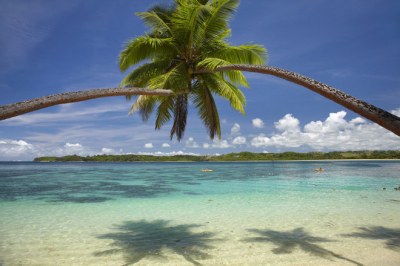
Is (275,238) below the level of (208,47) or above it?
below

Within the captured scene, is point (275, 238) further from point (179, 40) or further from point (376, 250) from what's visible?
point (179, 40)

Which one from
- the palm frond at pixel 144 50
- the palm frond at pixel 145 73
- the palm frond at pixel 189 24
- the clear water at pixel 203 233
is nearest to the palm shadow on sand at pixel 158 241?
the clear water at pixel 203 233

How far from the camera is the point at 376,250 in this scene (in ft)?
21.8

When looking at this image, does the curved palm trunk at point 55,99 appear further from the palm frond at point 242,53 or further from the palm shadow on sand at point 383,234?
the palm shadow on sand at point 383,234

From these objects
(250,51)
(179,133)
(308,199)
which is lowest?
(308,199)

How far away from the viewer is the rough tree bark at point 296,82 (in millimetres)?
3457

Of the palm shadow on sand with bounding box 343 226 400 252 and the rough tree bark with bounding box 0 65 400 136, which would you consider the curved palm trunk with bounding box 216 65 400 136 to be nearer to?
the rough tree bark with bounding box 0 65 400 136

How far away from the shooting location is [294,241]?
749 centimetres

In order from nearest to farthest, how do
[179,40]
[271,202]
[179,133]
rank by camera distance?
[179,40]
[179,133]
[271,202]

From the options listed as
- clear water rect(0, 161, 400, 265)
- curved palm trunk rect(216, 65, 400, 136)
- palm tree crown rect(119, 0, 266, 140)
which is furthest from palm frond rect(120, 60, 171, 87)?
curved palm trunk rect(216, 65, 400, 136)

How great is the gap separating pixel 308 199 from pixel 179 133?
8066 mm

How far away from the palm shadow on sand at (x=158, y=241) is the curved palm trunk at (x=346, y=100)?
406 centimetres

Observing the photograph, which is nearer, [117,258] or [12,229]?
[117,258]

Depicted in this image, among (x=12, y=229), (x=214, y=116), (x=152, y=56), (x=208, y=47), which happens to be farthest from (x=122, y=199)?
(x=208, y=47)
